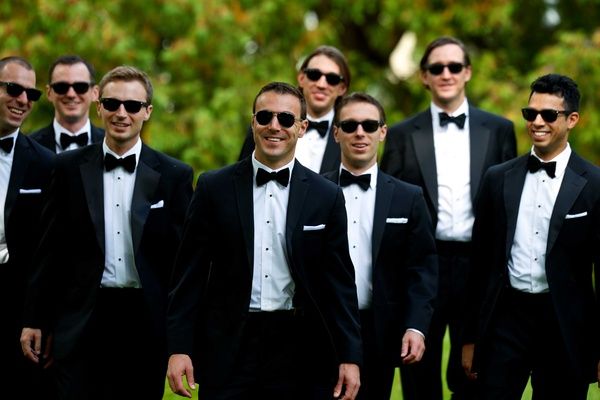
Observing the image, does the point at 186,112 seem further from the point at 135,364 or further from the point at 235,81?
the point at 135,364

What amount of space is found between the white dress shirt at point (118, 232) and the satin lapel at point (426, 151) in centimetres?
237

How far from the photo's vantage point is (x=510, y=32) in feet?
60.1

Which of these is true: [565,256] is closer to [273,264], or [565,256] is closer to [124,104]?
[273,264]

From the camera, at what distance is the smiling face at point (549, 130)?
7.09m

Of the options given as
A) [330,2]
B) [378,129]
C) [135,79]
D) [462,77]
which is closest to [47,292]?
[135,79]

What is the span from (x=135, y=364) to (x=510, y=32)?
1265 centimetres

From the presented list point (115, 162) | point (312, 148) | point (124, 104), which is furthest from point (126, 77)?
point (312, 148)

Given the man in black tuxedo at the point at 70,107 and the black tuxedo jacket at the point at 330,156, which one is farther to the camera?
the man in black tuxedo at the point at 70,107

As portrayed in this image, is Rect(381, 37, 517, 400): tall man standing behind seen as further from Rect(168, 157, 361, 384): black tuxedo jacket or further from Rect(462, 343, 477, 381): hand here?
Rect(168, 157, 361, 384): black tuxedo jacket

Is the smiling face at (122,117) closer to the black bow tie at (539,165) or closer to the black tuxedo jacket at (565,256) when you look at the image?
the black tuxedo jacket at (565,256)

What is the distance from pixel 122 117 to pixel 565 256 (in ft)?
8.93

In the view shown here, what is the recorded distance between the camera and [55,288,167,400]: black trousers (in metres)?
6.77

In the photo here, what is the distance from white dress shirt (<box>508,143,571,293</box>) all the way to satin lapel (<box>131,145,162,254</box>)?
7.09ft

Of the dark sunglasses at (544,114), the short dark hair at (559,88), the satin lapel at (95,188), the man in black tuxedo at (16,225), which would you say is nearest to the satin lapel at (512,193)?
the dark sunglasses at (544,114)
